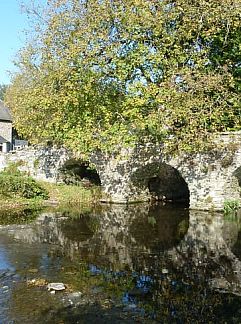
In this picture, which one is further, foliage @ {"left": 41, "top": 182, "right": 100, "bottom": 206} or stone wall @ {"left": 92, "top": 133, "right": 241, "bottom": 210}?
foliage @ {"left": 41, "top": 182, "right": 100, "bottom": 206}

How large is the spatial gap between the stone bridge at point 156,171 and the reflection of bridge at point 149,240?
1616 millimetres

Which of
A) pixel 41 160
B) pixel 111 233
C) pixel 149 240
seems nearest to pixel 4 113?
pixel 41 160

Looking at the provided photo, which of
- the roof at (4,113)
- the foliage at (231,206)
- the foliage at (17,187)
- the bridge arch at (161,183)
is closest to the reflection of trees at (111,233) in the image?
the foliage at (231,206)

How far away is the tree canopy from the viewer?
62.9 ft

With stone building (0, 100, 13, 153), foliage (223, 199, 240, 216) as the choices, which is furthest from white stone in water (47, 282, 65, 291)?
stone building (0, 100, 13, 153)

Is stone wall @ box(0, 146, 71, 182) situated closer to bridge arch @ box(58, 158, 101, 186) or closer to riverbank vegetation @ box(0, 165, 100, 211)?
bridge arch @ box(58, 158, 101, 186)

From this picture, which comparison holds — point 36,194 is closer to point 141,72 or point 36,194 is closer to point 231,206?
point 141,72

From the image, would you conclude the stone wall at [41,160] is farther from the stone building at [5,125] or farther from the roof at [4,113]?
the roof at [4,113]

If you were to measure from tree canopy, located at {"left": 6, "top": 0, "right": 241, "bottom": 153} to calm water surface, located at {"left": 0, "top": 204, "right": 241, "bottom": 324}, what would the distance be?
5.03 m

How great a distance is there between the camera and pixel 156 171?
23094 millimetres

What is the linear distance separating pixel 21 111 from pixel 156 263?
19067 mm

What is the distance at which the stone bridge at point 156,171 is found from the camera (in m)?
19.1

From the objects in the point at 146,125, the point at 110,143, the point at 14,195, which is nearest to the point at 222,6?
the point at 146,125

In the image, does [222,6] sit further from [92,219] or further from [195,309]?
[195,309]
